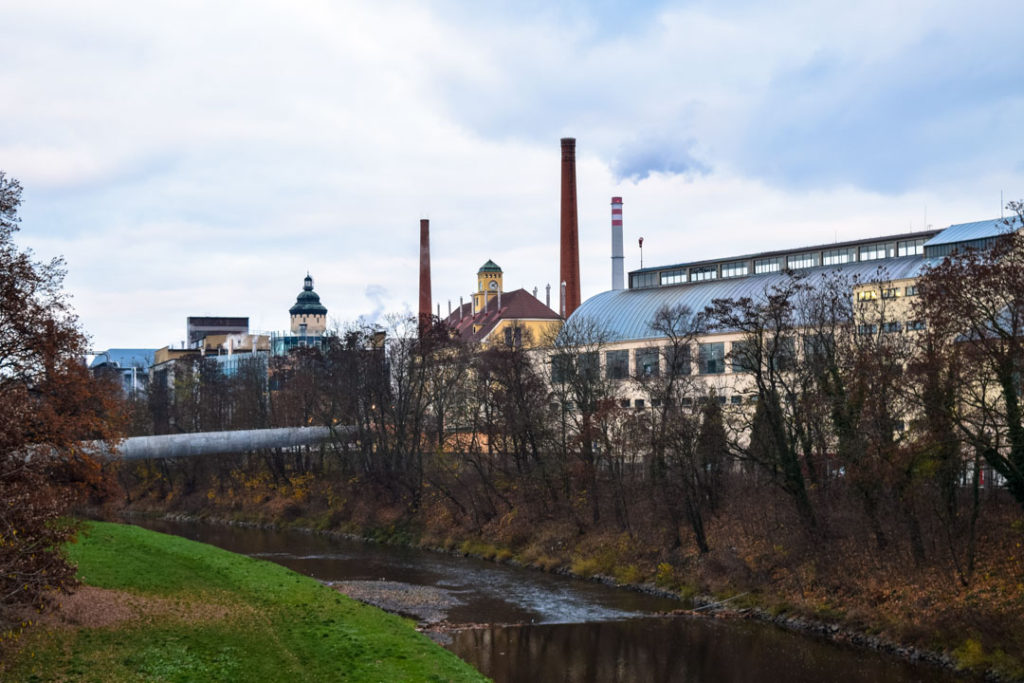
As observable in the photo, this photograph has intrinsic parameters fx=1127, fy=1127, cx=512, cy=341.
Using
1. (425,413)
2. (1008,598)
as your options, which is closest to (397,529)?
(425,413)

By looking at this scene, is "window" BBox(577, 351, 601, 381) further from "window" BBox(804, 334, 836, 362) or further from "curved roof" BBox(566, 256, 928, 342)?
"window" BBox(804, 334, 836, 362)

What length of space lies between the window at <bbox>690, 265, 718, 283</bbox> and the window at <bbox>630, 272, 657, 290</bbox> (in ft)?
11.2

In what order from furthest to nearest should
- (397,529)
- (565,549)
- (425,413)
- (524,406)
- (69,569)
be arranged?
1. (425,413)
2. (397,529)
3. (524,406)
4. (565,549)
5. (69,569)

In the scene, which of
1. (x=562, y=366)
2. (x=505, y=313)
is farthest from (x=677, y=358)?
(x=505, y=313)

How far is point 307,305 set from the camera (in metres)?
181

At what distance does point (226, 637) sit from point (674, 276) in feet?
211

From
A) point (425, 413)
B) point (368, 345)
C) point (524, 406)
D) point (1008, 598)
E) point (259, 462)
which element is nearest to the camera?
point (1008, 598)

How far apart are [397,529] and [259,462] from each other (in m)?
26.0

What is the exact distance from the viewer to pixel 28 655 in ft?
76.0

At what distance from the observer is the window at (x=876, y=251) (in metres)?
76.4

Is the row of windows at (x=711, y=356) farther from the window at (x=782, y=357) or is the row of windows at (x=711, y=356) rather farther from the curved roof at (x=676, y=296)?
the curved roof at (x=676, y=296)

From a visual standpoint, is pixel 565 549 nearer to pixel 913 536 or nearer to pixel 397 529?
pixel 397 529

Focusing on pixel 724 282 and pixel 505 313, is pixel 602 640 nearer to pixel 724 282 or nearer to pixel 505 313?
pixel 724 282

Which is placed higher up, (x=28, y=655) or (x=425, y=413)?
(x=425, y=413)
